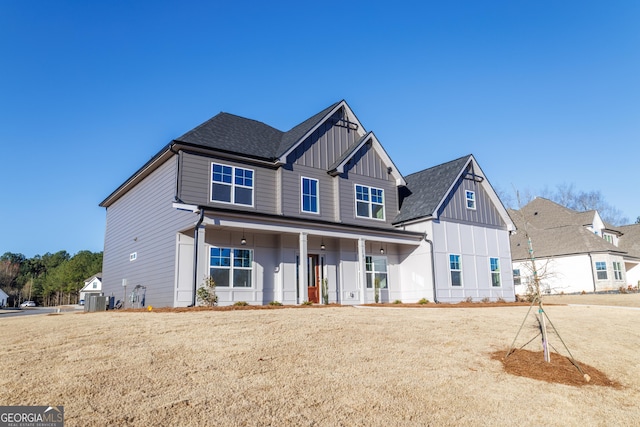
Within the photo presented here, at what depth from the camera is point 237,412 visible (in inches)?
203

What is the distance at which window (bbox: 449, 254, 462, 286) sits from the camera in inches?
822

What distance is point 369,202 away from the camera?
68.2ft

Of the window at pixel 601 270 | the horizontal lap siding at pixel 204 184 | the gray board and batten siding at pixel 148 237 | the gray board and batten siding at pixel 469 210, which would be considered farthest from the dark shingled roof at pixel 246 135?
the window at pixel 601 270

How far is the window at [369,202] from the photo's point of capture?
20375 mm

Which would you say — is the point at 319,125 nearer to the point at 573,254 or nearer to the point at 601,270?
the point at 573,254

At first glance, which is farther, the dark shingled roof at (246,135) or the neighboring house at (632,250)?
the neighboring house at (632,250)

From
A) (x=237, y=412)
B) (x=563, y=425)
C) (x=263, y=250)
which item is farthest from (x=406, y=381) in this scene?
(x=263, y=250)

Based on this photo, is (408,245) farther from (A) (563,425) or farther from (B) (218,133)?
(A) (563,425)

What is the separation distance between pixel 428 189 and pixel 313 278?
796 cm

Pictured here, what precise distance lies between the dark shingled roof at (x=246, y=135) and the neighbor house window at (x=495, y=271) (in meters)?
11.3

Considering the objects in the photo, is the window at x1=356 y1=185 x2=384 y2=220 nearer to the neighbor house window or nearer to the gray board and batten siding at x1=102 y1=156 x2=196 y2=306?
the neighbor house window

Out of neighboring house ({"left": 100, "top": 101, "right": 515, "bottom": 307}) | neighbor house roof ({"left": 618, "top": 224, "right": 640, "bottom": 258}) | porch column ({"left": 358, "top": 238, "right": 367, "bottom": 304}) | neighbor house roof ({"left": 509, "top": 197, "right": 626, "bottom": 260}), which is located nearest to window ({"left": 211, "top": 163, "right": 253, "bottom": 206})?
neighboring house ({"left": 100, "top": 101, "right": 515, "bottom": 307})

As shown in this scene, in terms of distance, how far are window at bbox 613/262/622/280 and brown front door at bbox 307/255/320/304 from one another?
26358mm

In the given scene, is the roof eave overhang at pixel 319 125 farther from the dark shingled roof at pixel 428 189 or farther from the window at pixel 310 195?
the dark shingled roof at pixel 428 189
